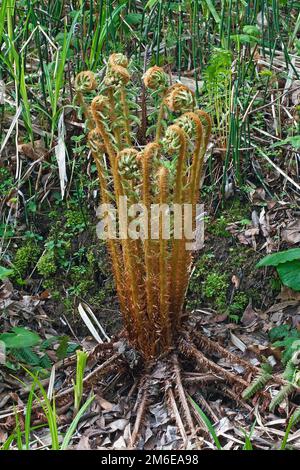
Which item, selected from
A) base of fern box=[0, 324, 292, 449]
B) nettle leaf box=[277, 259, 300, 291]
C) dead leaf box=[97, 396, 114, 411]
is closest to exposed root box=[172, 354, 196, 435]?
base of fern box=[0, 324, 292, 449]

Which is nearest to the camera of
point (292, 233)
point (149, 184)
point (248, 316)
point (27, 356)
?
point (149, 184)

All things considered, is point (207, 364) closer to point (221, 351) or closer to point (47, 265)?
point (221, 351)

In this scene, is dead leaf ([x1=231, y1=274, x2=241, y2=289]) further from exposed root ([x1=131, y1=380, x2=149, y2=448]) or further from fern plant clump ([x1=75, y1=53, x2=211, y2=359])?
exposed root ([x1=131, y1=380, x2=149, y2=448])

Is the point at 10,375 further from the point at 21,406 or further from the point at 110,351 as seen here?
the point at 110,351

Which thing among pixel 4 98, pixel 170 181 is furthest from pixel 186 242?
pixel 4 98

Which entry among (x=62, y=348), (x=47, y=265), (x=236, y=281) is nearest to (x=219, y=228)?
(x=236, y=281)

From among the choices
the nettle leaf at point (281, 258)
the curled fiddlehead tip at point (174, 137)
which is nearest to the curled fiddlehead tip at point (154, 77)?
the curled fiddlehead tip at point (174, 137)

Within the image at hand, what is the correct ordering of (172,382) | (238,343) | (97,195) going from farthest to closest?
(97,195)
(238,343)
(172,382)
